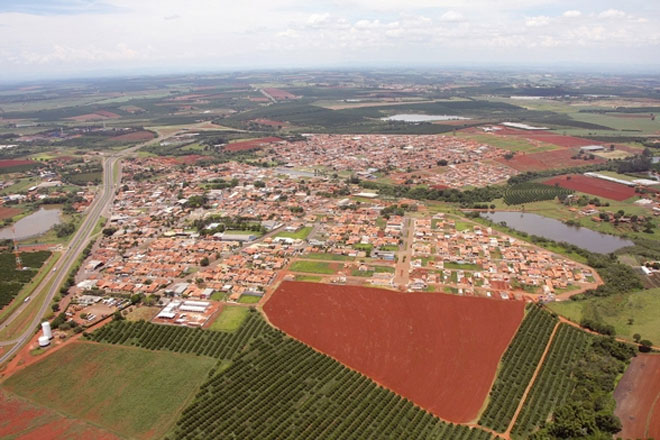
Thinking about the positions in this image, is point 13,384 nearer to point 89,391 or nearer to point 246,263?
point 89,391

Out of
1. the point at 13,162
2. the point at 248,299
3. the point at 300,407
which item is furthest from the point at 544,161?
the point at 13,162

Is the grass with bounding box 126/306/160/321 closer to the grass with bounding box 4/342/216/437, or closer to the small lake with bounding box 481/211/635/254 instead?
the grass with bounding box 4/342/216/437

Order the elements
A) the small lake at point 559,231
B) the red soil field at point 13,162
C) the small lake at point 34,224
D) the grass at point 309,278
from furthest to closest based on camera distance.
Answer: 1. the red soil field at point 13,162
2. the small lake at point 34,224
3. the small lake at point 559,231
4. the grass at point 309,278

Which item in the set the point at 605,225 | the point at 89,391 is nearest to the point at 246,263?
the point at 89,391

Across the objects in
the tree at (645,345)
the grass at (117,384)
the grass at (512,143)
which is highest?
the grass at (512,143)

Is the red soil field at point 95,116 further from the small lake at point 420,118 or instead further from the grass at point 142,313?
the grass at point 142,313

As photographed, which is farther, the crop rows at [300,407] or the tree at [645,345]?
the tree at [645,345]

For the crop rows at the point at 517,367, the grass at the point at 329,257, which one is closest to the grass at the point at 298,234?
the grass at the point at 329,257
